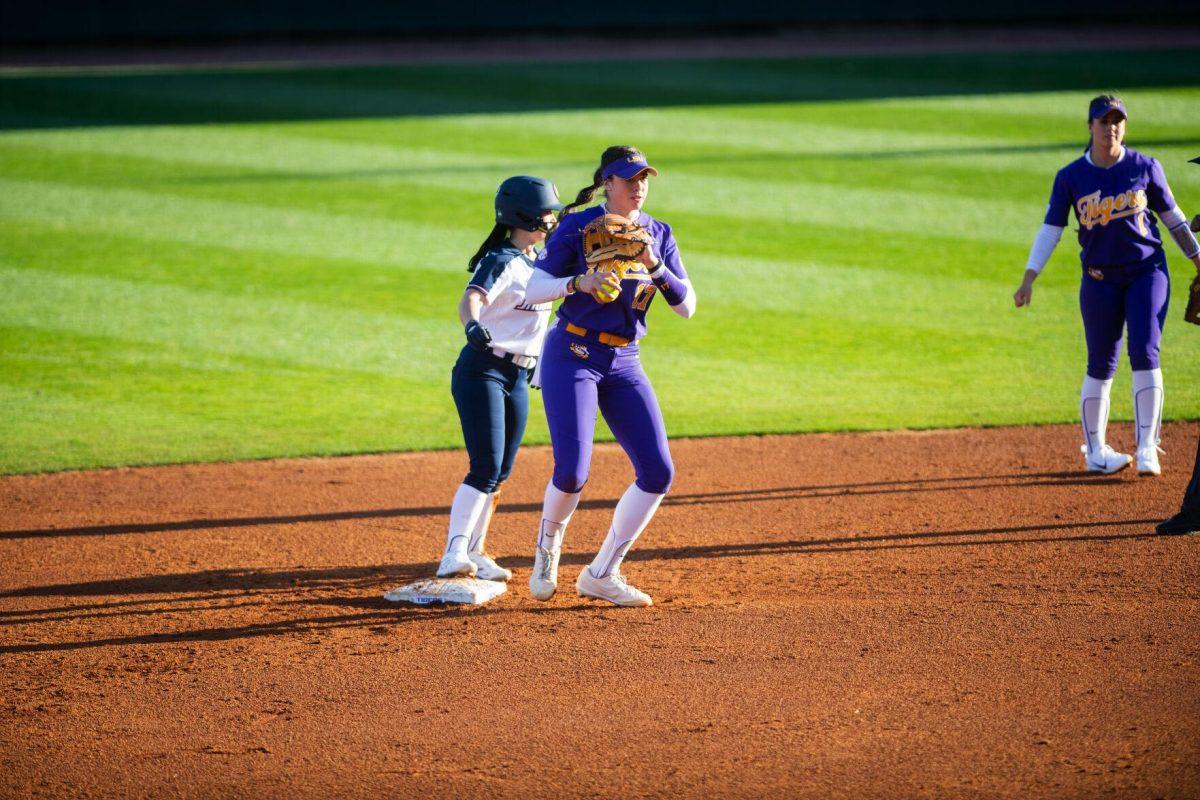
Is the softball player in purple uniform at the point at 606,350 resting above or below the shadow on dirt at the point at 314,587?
above

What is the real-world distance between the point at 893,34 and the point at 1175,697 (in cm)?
2029

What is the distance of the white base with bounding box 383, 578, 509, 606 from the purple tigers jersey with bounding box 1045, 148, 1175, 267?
3767 mm

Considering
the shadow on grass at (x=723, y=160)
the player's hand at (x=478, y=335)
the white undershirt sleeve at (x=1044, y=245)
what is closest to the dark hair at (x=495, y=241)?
the player's hand at (x=478, y=335)

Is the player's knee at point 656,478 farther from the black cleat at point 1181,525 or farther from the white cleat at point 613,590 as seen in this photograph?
the black cleat at point 1181,525

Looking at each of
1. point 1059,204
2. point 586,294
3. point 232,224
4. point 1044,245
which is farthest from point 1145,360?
point 232,224

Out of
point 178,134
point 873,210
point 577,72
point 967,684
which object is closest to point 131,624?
point 967,684

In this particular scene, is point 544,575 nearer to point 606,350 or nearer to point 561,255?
point 606,350

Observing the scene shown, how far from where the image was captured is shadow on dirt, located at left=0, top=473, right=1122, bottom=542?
6.65m

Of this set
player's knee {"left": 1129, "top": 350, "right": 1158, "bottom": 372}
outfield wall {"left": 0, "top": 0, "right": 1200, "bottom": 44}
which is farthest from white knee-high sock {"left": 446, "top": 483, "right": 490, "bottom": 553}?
outfield wall {"left": 0, "top": 0, "right": 1200, "bottom": 44}

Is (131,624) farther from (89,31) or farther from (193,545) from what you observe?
(89,31)

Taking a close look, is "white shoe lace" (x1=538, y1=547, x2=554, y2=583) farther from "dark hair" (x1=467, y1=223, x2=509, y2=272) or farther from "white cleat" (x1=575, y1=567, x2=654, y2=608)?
"dark hair" (x1=467, y1=223, x2=509, y2=272)

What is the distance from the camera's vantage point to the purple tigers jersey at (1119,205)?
6.82 meters

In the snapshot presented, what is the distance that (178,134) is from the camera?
16.3 meters

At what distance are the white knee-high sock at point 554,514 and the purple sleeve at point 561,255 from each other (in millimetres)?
895
